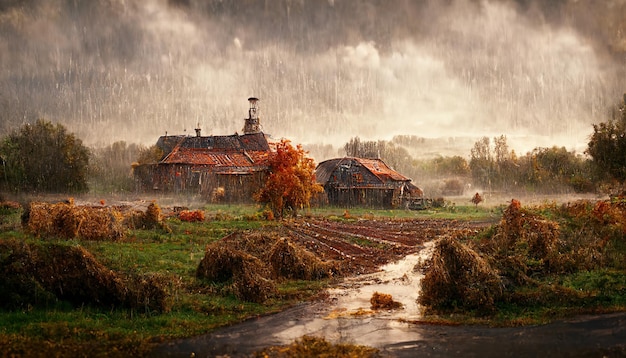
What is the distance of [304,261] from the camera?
1585 centimetres

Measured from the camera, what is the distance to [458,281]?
1206 cm

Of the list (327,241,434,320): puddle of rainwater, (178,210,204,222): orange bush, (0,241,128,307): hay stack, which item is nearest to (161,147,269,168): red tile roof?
(178,210,204,222): orange bush

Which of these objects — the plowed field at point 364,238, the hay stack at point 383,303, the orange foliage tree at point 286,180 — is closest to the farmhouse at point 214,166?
the orange foliage tree at point 286,180

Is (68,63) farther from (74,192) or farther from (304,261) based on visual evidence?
(304,261)

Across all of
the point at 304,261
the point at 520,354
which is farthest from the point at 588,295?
the point at 304,261

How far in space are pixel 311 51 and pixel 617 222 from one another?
82.4 ft

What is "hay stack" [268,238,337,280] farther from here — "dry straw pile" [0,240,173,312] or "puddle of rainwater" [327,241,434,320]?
"dry straw pile" [0,240,173,312]

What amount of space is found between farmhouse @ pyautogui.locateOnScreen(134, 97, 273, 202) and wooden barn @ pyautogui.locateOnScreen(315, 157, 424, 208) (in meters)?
7.07

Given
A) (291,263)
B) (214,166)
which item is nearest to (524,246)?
(291,263)

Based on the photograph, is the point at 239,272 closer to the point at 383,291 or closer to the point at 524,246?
the point at 383,291

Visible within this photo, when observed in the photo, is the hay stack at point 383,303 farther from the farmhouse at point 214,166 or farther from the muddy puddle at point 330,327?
the farmhouse at point 214,166

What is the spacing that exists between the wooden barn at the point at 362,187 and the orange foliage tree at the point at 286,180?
14.0 metres

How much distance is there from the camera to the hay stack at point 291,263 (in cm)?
1559

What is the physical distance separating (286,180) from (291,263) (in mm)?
15221
